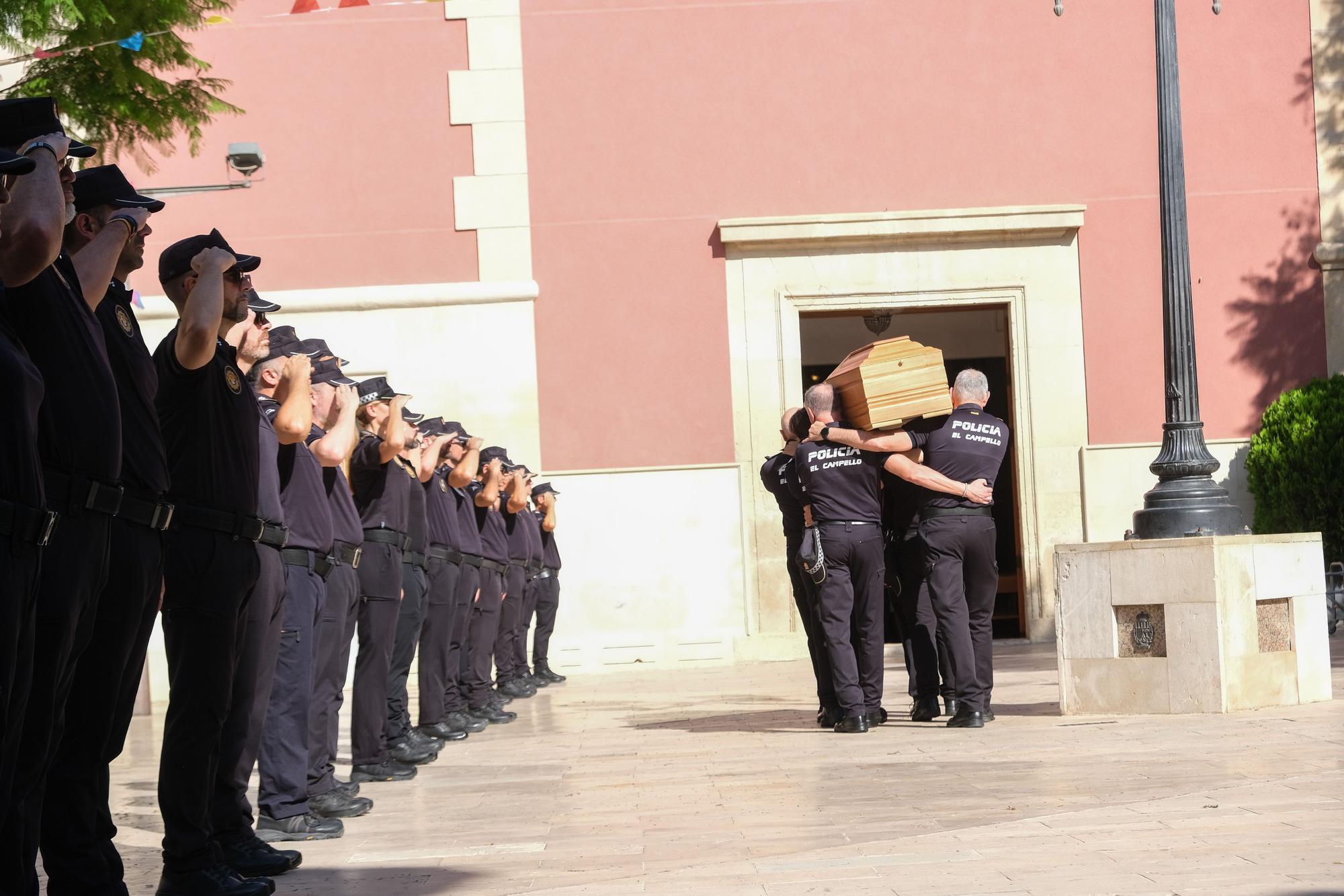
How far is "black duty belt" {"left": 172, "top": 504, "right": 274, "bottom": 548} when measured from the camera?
491cm

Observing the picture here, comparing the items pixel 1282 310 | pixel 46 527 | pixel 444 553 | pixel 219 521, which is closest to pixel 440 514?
pixel 444 553

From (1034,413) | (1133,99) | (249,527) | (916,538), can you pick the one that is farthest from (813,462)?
(1133,99)

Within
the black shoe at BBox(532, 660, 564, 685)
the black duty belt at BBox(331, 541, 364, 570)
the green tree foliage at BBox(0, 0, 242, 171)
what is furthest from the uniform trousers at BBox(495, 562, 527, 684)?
the black duty belt at BBox(331, 541, 364, 570)

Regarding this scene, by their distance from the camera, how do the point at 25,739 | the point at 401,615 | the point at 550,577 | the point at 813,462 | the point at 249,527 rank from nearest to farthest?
the point at 25,739
the point at 249,527
the point at 401,615
the point at 813,462
the point at 550,577

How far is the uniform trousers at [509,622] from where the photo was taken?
1352 centimetres

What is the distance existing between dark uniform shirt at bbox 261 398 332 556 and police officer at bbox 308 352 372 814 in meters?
0.12

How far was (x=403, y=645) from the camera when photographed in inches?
344

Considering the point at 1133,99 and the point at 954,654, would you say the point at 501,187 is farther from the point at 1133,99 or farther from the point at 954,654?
the point at 954,654

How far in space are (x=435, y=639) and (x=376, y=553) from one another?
2.29 meters

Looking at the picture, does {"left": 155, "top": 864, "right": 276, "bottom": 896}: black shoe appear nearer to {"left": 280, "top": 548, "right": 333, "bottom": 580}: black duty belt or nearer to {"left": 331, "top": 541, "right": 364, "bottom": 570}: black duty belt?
{"left": 280, "top": 548, "right": 333, "bottom": 580}: black duty belt

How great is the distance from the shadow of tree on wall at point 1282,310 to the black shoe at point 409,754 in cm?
1112

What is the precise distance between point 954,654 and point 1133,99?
9.73 meters

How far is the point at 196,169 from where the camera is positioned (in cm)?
1673

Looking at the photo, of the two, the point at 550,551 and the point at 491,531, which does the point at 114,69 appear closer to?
the point at 491,531
